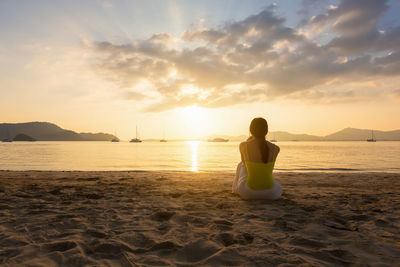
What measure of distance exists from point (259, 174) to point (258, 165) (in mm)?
280

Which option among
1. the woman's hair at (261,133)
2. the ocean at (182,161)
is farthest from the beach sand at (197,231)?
the ocean at (182,161)

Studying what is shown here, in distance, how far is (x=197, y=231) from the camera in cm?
405

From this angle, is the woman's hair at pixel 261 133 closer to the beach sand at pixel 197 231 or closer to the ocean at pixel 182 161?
the beach sand at pixel 197 231

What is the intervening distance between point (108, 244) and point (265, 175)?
399 cm

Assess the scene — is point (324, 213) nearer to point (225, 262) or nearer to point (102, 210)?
point (225, 262)

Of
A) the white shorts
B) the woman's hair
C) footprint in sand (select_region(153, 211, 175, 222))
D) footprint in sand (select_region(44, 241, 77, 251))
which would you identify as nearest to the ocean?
the white shorts

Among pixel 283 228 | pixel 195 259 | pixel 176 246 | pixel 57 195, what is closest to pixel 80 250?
pixel 176 246

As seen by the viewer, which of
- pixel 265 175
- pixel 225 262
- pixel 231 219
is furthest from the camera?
pixel 265 175

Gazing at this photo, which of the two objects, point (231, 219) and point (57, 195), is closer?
point (231, 219)

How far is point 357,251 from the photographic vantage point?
330cm

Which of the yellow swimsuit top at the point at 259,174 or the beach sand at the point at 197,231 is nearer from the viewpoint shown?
the beach sand at the point at 197,231

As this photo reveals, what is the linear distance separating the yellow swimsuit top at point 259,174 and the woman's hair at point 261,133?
0.19 meters

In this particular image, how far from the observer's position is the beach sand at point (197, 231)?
3.06 metres

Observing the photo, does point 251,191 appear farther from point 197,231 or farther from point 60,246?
point 60,246
